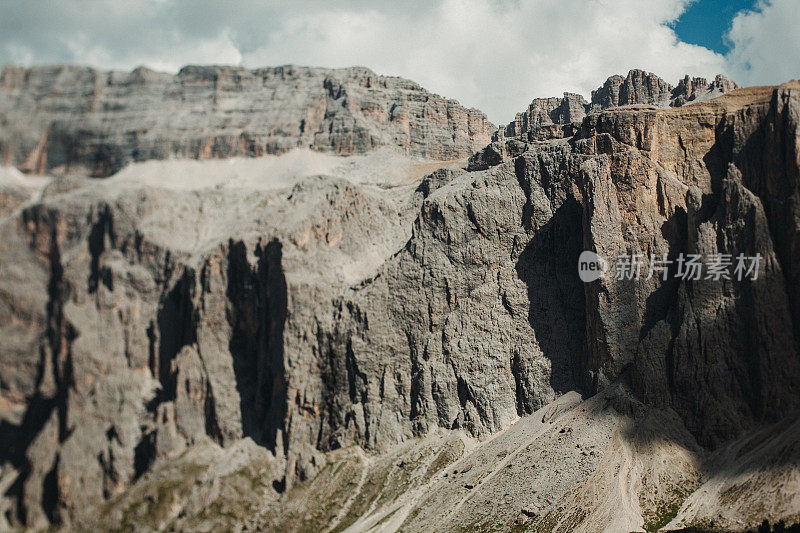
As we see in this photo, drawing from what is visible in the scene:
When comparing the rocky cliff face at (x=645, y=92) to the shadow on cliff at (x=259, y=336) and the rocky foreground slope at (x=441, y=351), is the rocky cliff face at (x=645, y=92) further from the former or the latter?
the shadow on cliff at (x=259, y=336)

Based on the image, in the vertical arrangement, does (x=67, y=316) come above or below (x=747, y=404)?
above

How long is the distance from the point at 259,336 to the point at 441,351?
37.4 m

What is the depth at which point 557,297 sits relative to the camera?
12519cm

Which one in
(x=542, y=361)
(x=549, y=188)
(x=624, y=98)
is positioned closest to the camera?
(x=542, y=361)

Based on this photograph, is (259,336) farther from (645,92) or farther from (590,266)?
(645,92)

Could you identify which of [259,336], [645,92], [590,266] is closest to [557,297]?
[590,266]

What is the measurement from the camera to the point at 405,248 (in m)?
138

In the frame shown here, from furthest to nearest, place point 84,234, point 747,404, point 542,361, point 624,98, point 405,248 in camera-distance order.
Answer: point 624,98, point 84,234, point 405,248, point 542,361, point 747,404

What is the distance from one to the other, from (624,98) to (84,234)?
12996cm

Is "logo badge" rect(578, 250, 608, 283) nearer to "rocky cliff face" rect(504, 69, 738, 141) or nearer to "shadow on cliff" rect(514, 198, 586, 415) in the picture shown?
"shadow on cliff" rect(514, 198, 586, 415)

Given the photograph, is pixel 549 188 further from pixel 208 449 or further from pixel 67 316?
pixel 67 316

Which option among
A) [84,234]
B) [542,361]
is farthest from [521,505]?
[84,234]

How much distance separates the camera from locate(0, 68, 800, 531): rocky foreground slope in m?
99.9

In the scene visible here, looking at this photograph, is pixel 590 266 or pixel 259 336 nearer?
pixel 590 266
